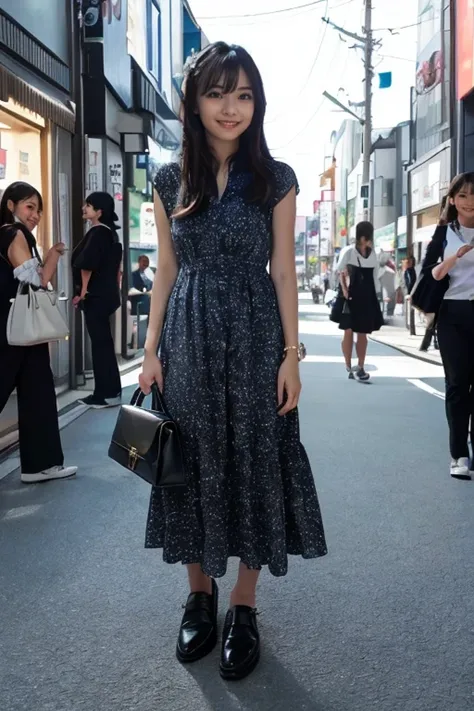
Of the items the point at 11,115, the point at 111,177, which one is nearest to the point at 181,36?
the point at 111,177

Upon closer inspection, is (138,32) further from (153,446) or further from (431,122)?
(153,446)

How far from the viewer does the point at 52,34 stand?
329 inches

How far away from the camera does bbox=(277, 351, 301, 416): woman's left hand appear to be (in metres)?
2.67

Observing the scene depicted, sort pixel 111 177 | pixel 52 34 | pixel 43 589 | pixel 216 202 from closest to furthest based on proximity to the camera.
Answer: pixel 216 202, pixel 43 589, pixel 52 34, pixel 111 177

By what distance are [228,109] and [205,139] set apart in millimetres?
156

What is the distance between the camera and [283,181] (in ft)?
8.80

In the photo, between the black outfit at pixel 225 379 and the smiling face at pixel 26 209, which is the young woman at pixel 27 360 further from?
the black outfit at pixel 225 379

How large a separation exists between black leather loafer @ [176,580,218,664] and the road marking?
6.13 meters

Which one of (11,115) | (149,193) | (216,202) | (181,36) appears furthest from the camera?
(181,36)

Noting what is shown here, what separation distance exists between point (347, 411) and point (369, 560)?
4191mm

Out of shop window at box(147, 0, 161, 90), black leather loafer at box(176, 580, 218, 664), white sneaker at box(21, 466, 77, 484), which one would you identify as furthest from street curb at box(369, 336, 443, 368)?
black leather loafer at box(176, 580, 218, 664)

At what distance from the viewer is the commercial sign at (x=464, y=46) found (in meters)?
14.6

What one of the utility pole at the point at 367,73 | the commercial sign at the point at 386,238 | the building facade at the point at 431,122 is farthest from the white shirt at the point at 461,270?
the commercial sign at the point at 386,238

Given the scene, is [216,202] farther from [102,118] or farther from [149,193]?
[149,193]
